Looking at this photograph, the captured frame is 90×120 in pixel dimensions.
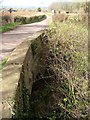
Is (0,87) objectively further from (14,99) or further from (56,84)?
(56,84)

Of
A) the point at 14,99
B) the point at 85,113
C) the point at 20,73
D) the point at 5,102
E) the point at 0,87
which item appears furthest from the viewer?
the point at 85,113

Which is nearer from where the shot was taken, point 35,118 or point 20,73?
point 20,73

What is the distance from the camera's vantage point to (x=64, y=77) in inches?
241

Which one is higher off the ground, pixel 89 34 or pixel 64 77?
pixel 89 34

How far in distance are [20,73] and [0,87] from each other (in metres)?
0.79

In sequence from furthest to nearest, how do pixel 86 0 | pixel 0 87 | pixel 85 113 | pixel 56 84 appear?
1. pixel 86 0
2. pixel 56 84
3. pixel 85 113
4. pixel 0 87

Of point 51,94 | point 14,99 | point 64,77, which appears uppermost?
point 14,99

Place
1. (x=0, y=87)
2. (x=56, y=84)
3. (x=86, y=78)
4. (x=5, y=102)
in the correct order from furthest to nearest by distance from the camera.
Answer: (x=56, y=84) → (x=86, y=78) → (x=0, y=87) → (x=5, y=102)

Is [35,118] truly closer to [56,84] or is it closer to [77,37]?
[56,84]

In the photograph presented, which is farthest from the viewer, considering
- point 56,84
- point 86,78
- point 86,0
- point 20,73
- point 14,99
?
point 86,0

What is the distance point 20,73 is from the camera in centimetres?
470

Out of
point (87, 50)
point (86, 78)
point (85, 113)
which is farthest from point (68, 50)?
point (85, 113)

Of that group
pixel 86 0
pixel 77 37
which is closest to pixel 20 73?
pixel 77 37

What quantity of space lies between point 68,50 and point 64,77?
A: 4.66 feet
